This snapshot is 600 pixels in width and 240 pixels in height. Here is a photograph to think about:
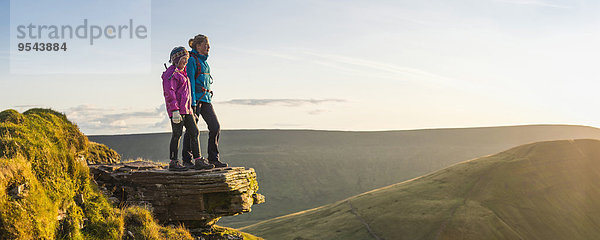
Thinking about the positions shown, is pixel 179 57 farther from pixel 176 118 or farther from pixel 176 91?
pixel 176 118

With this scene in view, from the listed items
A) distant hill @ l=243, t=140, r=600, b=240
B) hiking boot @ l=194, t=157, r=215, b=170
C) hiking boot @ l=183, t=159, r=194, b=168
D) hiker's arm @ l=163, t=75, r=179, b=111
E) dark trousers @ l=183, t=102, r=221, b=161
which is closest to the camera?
hiker's arm @ l=163, t=75, r=179, b=111

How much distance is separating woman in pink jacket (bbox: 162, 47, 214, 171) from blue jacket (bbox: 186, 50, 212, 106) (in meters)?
0.43

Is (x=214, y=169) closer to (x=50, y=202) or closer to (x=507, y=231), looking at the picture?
(x=50, y=202)

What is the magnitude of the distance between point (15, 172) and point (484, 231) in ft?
259

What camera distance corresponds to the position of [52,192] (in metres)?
10.9

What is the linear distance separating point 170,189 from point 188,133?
2.08 m

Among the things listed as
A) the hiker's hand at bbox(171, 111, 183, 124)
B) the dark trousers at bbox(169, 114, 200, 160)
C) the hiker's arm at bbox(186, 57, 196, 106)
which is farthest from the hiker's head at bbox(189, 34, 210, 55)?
the hiker's hand at bbox(171, 111, 183, 124)

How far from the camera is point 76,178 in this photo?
12.5 metres

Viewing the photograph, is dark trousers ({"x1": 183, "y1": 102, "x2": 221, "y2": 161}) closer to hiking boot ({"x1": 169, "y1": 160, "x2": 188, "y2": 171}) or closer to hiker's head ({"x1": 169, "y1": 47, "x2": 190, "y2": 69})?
hiking boot ({"x1": 169, "y1": 160, "x2": 188, "y2": 171})

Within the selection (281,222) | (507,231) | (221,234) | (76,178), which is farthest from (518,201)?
(76,178)

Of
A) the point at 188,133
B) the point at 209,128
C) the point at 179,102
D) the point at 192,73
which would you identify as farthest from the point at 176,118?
the point at 209,128

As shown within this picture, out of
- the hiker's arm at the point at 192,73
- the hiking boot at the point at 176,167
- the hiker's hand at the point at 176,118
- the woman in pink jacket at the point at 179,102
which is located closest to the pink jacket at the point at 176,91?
the woman in pink jacket at the point at 179,102

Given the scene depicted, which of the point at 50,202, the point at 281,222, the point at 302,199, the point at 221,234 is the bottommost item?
the point at 302,199

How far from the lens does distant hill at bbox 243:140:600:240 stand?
7950cm
